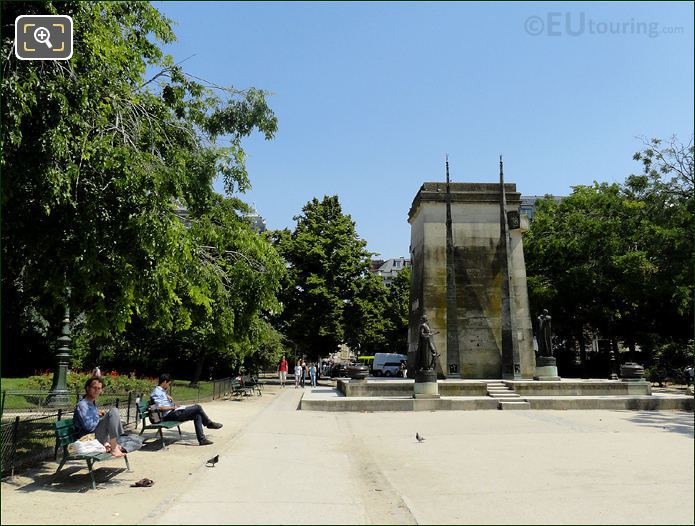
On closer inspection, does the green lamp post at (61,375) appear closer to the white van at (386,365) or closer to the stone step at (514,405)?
the stone step at (514,405)

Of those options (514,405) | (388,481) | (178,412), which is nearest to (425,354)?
(514,405)

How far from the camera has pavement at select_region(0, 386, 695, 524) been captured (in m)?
5.84

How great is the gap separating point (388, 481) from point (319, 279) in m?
34.8

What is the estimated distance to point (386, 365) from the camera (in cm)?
5284

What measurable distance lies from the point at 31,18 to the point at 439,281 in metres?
21.3

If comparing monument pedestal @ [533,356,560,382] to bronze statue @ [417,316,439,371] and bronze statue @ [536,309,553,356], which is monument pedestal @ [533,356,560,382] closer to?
bronze statue @ [536,309,553,356]

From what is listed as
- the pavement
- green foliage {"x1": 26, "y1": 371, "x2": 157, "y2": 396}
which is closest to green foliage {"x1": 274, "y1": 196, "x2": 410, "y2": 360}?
green foliage {"x1": 26, "y1": 371, "x2": 157, "y2": 396}

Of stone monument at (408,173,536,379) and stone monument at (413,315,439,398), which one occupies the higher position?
stone monument at (408,173,536,379)

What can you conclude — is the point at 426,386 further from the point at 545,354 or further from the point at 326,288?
the point at 326,288

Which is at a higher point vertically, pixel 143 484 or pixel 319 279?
pixel 319 279

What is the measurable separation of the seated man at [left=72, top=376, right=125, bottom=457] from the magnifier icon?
179 inches

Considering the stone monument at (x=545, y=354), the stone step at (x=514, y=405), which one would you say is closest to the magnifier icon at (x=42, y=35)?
the stone step at (x=514, y=405)

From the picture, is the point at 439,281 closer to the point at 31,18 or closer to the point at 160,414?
the point at 160,414

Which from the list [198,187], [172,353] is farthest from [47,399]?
[172,353]
